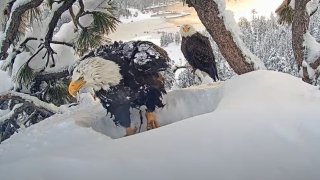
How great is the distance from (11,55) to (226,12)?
140 cm

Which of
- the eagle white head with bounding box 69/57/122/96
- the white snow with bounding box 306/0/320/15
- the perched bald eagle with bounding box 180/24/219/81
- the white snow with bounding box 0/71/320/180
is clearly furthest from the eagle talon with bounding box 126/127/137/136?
the white snow with bounding box 306/0/320/15

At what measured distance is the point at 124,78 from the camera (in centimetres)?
165

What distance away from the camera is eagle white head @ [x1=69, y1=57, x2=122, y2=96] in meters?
1.58

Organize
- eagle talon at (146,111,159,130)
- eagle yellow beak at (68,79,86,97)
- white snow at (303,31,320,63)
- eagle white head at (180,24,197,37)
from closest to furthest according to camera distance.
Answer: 1. eagle yellow beak at (68,79,86,97)
2. eagle talon at (146,111,159,130)
3. white snow at (303,31,320,63)
4. eagle white head at (180,24,197,37)

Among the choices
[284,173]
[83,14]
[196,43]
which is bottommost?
[284,173]

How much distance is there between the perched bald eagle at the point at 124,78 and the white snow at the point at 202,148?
0.26 m

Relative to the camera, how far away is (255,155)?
96 centimetres

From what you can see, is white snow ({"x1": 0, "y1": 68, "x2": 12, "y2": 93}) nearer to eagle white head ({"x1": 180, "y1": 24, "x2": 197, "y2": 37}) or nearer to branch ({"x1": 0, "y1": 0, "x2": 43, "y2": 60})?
branch ({"x1": 0, "y1": 0, "x2": 43, "y2": 60})

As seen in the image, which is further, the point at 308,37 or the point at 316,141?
the point at 308,37

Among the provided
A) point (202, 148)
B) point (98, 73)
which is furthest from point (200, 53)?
point (202, 148)

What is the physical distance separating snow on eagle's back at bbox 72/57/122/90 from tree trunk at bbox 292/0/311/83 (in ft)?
4.47

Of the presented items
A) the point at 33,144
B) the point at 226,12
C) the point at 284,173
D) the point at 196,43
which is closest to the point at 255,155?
the point at 284,173

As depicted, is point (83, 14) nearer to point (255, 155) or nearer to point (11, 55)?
point (11, 55)

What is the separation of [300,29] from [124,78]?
4.57ft
